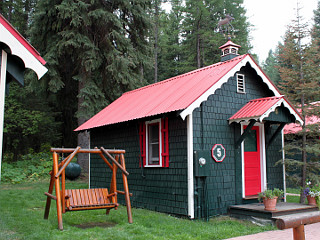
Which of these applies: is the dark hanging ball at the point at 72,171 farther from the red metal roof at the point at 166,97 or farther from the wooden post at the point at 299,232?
the wooden post at the point at 299,232

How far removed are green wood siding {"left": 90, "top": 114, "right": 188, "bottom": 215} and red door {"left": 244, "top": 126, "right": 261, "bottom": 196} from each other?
6.80ft

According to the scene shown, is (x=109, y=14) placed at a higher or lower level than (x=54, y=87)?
higher

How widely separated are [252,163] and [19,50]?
6.87m

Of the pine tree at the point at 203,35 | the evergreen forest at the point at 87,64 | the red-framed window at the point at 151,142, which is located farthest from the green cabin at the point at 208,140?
the pine tree at the point at 203,35

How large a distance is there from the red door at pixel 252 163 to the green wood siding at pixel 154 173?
81.6 inches

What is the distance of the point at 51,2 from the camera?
1580 centimetres

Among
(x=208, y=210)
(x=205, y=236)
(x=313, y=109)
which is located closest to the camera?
(x=205, y=236)

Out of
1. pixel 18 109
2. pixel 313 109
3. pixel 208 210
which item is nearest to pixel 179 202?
pixel 208 210

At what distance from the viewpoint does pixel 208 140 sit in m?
8.52

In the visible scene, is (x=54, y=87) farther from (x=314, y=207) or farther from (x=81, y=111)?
(x=314, y=207)

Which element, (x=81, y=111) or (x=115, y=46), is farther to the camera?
(x=115, y=46)

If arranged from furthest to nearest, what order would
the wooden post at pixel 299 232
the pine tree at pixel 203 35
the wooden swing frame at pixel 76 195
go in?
the pine tree at pixel 203 35, the wooden swing frame at pixel 76 195, the wooden post at pixel 299 232

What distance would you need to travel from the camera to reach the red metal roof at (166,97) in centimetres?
850

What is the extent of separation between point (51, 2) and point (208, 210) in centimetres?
1267
